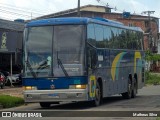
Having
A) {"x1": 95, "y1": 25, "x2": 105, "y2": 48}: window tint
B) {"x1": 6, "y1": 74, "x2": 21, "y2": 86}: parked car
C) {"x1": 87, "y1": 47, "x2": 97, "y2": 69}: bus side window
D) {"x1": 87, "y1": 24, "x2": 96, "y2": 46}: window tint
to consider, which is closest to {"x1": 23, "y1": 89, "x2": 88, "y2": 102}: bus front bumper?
{"x1": 87, "y1": 47, "x2": 97, "y2": 69}: bus side window

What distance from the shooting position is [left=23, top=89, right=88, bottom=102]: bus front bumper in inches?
763

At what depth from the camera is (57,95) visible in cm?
1953

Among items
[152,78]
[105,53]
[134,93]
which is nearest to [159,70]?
[152,78]

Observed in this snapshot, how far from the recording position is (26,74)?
65.6ft

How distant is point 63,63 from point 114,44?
5.00m

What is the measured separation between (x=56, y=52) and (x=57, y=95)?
1711mm

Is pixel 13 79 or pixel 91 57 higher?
pixel 91 57

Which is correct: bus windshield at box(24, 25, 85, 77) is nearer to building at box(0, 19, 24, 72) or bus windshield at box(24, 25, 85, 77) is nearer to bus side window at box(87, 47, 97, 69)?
bus side window at box(87, 47, 97, 69)

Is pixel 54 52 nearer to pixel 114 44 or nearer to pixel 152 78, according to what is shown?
pixel 114 44

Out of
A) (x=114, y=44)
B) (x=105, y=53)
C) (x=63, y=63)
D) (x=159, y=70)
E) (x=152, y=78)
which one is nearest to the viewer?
(x=63, y=63)

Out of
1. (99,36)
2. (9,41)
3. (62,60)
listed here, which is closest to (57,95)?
(62,60)

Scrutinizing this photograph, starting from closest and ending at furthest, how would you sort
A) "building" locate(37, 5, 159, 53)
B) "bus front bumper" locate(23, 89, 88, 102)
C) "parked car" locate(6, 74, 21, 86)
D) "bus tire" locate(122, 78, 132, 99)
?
"bus front bumper" locate(23, 89, 88, 102)
"bus tire" locate(122, 78, 132, 99)
"parked car" locate(6, 74, 21, 86)
"building" locate(37, 5, 159, 53)

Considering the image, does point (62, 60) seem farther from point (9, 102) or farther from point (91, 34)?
point (9, 102)

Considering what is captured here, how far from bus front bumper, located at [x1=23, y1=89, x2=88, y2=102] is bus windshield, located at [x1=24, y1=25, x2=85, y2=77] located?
2.14 ft
